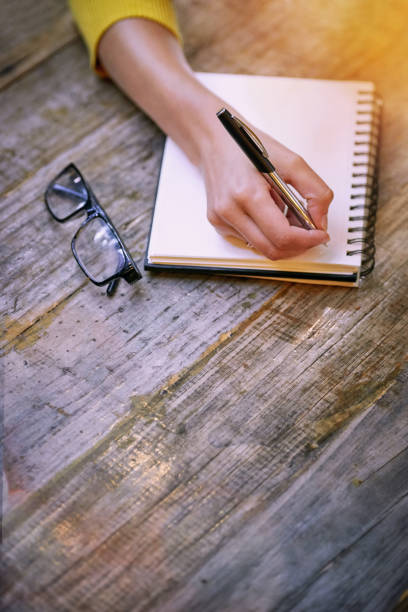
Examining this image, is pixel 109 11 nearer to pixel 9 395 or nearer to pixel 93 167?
pixel 93 167

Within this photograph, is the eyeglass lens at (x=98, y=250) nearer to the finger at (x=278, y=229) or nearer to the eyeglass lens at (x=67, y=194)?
the eyeglass lens at (x=67, y=194)

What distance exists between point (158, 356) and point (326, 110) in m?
0.52

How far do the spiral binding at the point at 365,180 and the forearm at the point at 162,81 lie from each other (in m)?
0.24

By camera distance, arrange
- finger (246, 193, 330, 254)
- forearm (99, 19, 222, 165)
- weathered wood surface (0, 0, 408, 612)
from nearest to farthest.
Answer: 1. weathered wood surface (0, 0, 408, 612)
2. finger (246, 193, 330, 254)
3. forearm (99, 19, 222, 165)

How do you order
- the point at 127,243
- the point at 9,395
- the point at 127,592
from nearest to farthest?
the point at 127,592
the point at 9,395
the point at 127,243

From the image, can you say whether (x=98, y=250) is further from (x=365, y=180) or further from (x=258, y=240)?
(x=365, y=180)

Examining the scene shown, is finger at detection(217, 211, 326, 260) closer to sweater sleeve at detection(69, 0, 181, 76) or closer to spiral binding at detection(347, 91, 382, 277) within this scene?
spiral binding at detection(347, 91, 382, 277)

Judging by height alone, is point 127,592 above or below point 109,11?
below

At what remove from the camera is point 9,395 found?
81cm

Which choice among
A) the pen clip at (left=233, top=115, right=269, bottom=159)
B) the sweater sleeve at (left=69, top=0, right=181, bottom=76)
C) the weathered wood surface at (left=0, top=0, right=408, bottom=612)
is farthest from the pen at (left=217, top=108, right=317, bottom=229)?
the sweater sleeve at (left=69, top=0, right=181, bottom=76)

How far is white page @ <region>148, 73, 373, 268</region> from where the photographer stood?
86 cm

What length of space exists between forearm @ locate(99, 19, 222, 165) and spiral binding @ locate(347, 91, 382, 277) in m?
0.24

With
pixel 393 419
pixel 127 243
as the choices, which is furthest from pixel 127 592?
pixel 127 243

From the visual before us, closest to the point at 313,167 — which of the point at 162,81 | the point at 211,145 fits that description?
the point at 211,145
